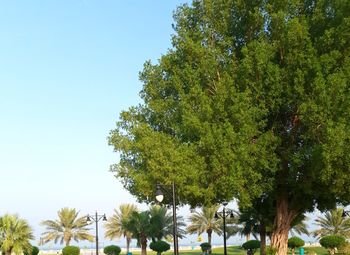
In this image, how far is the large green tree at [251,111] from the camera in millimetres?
29938

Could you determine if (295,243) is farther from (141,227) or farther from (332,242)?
(141,227)

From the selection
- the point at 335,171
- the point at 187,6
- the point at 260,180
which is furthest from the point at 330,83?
the point at 187,6

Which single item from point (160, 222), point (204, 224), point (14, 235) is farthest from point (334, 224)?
point (14, 235)

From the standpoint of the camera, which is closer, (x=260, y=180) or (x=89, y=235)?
(x=260, y=180)

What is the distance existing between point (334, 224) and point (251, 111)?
6169cm

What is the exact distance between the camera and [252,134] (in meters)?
30.6

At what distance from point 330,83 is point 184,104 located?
8.05m

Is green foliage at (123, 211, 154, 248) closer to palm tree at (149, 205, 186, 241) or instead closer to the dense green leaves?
palm tree at (149, 205, 186, 241)

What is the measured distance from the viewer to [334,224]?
86.3m

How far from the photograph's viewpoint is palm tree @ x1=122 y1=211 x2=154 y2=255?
210 ft

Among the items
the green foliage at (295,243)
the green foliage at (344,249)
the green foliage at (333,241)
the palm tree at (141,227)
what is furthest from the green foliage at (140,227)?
the green foliage at (344,249)

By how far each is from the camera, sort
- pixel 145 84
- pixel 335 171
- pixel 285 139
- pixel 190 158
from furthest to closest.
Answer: pixel 145 84, pixel 285 139, pixel 190 158, pixel 335 171

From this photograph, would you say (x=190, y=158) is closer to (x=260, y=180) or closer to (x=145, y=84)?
(x=260, y=180)

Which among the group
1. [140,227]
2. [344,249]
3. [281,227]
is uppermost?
[140,227]
